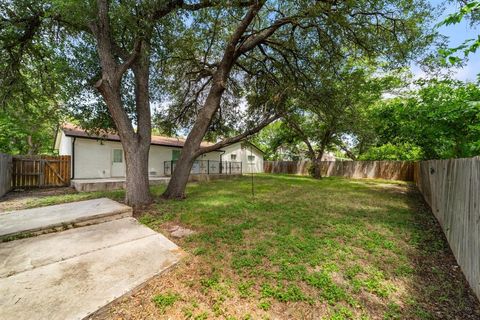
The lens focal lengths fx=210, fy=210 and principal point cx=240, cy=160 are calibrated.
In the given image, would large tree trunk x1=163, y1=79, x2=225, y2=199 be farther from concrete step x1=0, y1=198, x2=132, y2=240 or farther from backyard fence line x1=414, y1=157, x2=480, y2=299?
backyard fence line x1=414, y1=157, x2=480, y2=299

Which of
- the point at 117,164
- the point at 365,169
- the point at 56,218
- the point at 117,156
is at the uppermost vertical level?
the point at 117,156

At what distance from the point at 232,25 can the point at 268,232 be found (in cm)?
760

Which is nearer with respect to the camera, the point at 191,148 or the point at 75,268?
the point at 75,268

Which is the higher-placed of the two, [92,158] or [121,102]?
[121,102]

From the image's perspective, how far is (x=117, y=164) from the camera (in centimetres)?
1234

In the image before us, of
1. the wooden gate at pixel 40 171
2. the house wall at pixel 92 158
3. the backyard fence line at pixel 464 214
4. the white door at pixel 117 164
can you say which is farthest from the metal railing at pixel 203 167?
the backyard fence line at pixel 464 214

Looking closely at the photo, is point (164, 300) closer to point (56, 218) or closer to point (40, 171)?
point (56, 218)

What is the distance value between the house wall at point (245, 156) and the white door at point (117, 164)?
32.8ft

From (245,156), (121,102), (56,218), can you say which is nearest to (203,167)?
(245,156)

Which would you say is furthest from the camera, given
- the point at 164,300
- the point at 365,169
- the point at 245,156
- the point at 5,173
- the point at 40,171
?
the point at 245,156

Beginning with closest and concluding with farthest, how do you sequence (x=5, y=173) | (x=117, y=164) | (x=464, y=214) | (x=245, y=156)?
(x=464, y=214), (x=5, y=173), (x=117, y=164), (x=245, y=156)

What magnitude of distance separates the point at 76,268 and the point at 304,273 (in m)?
3.03

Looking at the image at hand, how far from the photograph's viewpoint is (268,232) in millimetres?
4234

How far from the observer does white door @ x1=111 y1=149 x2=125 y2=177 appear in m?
12.2
